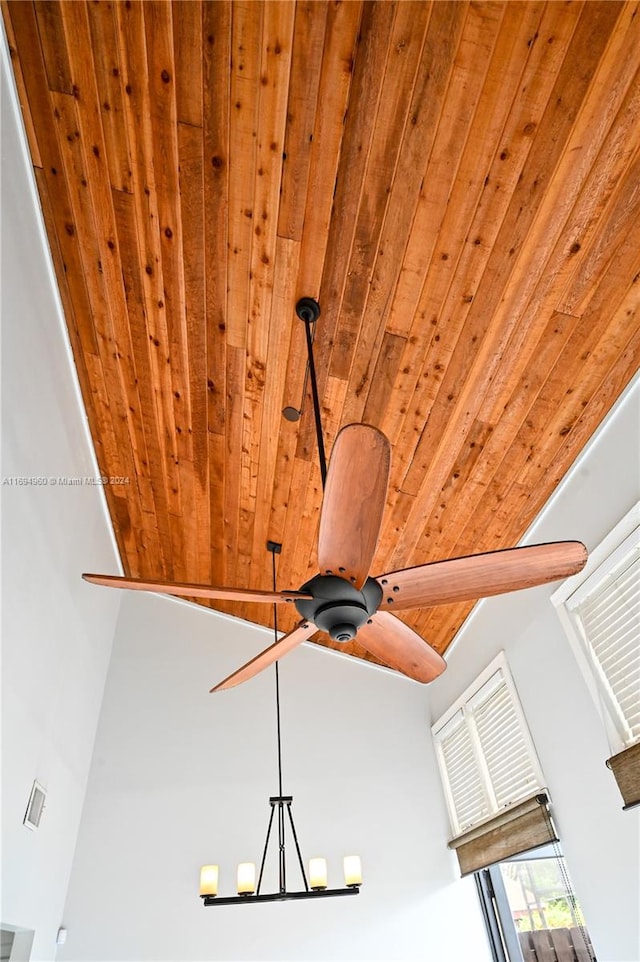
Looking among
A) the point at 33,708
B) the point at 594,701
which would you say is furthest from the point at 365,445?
the point at 33,708

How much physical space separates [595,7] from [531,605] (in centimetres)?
236

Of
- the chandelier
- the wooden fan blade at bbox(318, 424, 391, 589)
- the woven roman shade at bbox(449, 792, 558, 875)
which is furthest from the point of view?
the chandelier

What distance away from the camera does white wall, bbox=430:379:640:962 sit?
2.28 m

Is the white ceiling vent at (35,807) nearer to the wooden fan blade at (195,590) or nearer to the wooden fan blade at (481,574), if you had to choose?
the wooden fan blade at (195,590)

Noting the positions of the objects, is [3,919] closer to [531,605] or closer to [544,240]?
[531,605]

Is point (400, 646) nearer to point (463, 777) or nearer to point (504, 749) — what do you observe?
point (504, 749)

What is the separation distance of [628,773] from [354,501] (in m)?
1.62

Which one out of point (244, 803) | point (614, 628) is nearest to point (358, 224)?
point (614, 628)

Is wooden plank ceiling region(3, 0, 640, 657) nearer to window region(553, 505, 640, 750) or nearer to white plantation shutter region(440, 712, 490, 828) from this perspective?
window region(553, 505, 640, 750)

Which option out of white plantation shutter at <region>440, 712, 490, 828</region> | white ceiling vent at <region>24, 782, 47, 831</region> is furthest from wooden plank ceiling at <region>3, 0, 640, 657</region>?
white ceiling vent at <region>24, 782, 47, 831</region>

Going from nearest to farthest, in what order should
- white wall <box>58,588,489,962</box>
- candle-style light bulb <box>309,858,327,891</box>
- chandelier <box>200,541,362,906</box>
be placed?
chandelier <box>200,541,362,906</box> → candle-style light bulb <box>309,858,327,891</box> → white wall <box>58,588,489,962</box>

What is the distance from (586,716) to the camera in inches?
99.1

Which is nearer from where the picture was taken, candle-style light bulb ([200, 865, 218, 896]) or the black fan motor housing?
the black fan motor housing

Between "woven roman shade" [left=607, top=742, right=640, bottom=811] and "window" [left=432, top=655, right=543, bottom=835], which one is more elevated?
"window" [left=432, top=655, right=543, bottom=835]
